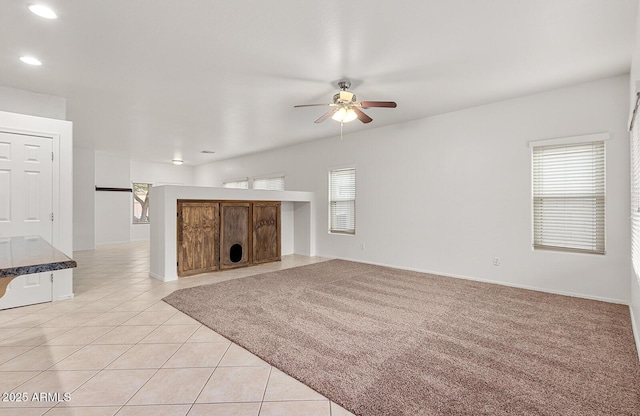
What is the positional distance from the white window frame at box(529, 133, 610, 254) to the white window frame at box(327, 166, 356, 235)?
3.24 m

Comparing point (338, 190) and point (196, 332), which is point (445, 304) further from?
point (338, 190)

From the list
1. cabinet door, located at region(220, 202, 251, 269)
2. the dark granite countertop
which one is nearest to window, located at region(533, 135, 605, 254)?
cabinet door, located at region(220, 202, 251, 269)

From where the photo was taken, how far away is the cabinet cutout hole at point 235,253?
587 centimetres

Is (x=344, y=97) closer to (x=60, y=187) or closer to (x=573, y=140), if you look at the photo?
(x=573, y=140)

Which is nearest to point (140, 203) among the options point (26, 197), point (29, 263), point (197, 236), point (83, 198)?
point (83, 198)

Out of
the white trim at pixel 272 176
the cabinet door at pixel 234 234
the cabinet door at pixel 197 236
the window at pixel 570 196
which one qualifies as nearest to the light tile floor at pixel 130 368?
the cabinet door at pixel 197 236

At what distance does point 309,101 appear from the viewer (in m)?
4.59

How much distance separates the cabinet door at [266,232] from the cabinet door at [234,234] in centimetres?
19

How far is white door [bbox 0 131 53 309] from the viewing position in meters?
3.54

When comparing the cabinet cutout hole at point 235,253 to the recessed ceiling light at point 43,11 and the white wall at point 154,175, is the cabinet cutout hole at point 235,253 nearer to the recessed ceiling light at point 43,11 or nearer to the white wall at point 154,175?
the recessed ceiling light at point 43,11

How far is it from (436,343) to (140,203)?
34.2ft

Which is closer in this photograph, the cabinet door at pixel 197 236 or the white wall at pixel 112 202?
the cabinet door at pixel 197 236

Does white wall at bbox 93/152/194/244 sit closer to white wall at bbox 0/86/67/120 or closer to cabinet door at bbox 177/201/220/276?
white wall at bbox 0/86/67/120

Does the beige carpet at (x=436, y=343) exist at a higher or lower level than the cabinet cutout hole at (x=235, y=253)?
lower
